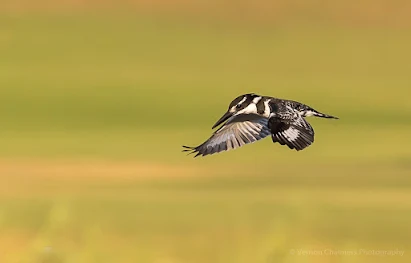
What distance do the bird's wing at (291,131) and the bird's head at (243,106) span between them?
43 centimetres

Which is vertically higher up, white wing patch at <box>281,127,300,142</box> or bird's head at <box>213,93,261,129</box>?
bird's head at <box>213,93,261,129</box>

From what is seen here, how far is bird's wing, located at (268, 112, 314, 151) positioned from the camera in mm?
6535

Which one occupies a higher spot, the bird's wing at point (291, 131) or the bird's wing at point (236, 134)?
the bird's wing at point (291, 131)

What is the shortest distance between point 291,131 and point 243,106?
1032 millimetres

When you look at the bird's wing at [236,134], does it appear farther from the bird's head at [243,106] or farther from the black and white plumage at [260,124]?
the bird's head at [243,106]

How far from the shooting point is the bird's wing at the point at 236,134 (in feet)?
26.0

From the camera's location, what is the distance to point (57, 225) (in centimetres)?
341

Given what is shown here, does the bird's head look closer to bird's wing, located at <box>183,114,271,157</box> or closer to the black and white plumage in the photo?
the black and white plumage

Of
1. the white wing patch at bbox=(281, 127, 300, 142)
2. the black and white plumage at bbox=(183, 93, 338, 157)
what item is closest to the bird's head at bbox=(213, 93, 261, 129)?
the black and white plumage at bbox=(183, 93, 338, 157)

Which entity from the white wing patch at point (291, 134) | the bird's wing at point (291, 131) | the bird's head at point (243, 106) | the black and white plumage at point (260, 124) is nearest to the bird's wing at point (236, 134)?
the black and white plumage at point (260, 124)

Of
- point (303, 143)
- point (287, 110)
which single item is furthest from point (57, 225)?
point (287, 110)

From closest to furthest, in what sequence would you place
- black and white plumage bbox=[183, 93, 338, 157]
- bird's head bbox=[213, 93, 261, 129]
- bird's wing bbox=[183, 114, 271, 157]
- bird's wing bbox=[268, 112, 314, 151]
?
bird's wing bbox=[268, 112, 314, 151] < black and white plumage bbox=[183, 93, 338, 157] < bird's head bbox=[213, 93, 261, 129] < bird's wing bbox=[183, 114, 271, 157]

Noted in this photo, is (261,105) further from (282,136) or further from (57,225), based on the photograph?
(57,225)

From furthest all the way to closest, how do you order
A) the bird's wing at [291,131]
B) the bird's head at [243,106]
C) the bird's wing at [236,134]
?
the bird's wing at [236,134] → the bird's head at [243,106] → the bird's wing at [291,131]
